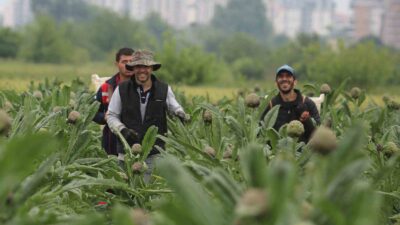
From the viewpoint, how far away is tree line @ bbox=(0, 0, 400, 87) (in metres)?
34.9

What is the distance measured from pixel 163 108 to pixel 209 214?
14.1 feet

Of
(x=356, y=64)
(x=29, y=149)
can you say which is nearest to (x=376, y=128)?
(x=29, y=149)

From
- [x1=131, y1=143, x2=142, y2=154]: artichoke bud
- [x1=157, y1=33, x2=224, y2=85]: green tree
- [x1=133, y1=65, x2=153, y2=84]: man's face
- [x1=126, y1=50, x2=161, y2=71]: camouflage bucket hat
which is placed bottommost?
[x1=157, y1=33, x2=224, y2=85]: green tree

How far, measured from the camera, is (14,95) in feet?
28.3

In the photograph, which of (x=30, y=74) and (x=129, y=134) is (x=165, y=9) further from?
(x=129, y=134)

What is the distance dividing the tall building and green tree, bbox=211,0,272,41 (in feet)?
61.3

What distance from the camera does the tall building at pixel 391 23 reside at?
142 metres

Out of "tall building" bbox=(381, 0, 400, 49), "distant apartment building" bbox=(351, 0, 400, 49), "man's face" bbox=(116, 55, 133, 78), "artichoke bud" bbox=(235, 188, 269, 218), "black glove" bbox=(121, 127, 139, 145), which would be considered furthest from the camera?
"distant apartment building" bbox=(351, 0, 400, 49)

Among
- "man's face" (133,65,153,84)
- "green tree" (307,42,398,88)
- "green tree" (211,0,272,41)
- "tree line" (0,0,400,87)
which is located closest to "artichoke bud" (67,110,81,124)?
"man's face" (133,65,153,84)

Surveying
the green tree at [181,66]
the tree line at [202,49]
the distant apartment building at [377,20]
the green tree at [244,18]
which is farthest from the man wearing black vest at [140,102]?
the green tree at [244,18]

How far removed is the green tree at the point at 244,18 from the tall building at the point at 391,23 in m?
18.7

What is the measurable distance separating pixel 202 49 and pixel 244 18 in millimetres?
90092

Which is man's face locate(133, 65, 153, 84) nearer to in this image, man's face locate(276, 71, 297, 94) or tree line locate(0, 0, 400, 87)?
man's face locate(276, 71, 297, 94)

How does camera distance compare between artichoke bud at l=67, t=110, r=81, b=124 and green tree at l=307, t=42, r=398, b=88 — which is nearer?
artichoke bud at l=67, t=110, r=81, b=124
